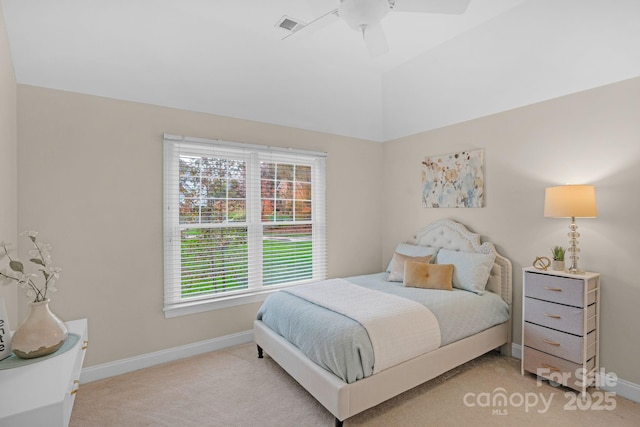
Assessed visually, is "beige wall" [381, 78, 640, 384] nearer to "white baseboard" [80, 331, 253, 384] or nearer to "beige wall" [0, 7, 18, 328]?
"white baseboard" [80, 331, 253, 384]

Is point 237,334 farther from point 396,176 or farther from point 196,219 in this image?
point 396,176

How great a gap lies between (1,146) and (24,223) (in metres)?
0.78

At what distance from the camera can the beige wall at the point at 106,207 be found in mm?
2475

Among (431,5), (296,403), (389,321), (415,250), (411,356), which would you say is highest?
(431,5)

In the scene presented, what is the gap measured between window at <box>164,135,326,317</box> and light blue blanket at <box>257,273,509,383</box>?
0.65m

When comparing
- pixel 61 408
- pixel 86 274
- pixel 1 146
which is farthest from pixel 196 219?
pixel 61 408

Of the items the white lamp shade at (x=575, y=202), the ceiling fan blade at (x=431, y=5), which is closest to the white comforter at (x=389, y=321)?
the white lamp shade at (x=575, y=202)

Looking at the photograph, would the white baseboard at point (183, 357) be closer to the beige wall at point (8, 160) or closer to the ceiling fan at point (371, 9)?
the beige wall at point (8, 160)

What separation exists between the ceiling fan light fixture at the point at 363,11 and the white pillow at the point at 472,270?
234 cm

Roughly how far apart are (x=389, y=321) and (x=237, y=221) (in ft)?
6.25

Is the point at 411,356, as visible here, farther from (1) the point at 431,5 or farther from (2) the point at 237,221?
(1) the point at 431,5

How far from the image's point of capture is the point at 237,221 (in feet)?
11.1

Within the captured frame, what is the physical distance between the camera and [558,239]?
2.79 m

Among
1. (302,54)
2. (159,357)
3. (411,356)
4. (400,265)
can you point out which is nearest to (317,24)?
(302,54)
